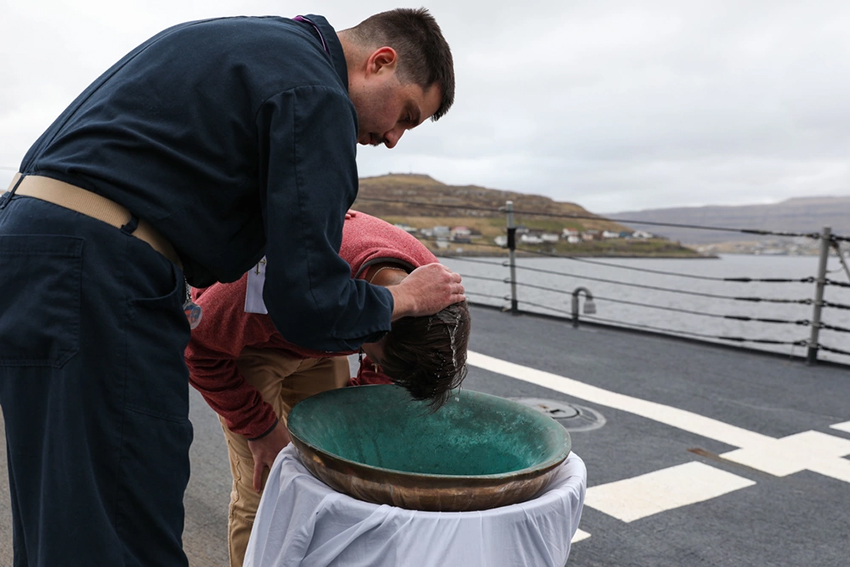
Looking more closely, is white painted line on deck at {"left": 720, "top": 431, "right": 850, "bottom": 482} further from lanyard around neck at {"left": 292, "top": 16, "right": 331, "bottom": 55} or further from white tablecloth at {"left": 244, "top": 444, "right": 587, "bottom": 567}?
lanyard around neck at {"left": 292, "top": 16, "right": 331, "bottom": 55}

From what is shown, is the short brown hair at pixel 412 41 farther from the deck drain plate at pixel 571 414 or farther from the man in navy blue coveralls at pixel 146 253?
the deck drain plate at pixel 571 414

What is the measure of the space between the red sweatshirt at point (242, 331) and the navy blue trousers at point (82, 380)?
476 millimetres

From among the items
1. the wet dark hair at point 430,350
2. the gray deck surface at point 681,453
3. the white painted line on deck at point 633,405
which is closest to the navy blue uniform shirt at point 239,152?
the wet dark hair at point 430,350

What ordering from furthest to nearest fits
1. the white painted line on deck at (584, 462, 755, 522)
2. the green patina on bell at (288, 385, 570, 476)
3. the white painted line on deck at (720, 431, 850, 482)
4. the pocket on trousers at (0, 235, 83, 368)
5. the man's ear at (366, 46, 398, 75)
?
the white painted line on deck at (720, 431, 850, 482) → the white painted line on deck at (584, 462, 755, 522) → the green patina on bell at (288, 385, 570, 476) → the man's ear at (366, 46, 398, 75) → the pocket on trousers at (0, 235, 83, 368)

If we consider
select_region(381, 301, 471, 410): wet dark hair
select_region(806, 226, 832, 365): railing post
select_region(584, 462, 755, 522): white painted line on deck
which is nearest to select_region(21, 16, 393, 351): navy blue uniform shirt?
select_region(381, 301, 471, 410): wet dark hair

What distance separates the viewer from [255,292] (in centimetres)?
175

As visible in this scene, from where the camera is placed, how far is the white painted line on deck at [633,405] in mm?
4205

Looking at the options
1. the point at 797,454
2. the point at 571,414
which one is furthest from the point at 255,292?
the point at 797,454

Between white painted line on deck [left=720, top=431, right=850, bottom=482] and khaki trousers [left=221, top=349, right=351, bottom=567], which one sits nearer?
khaki trousers [left=221, top=349, right=351, bottom=567]

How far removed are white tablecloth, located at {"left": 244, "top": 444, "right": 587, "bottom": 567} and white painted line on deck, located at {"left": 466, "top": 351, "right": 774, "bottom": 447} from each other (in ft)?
9.77

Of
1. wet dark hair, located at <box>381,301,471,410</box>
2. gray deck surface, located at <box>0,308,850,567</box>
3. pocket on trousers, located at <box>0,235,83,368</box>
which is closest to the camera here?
pocket on trousers, located at <box>0,235,83,368</box>

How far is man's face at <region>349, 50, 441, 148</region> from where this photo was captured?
1507 mm

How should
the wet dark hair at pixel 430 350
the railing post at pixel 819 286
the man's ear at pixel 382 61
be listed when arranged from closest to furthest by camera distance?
the man's ear at pixel 382 61 → the wet dark hair at pixel 430 350 → the railing post at pixel 819 286

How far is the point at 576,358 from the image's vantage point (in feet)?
19.9
